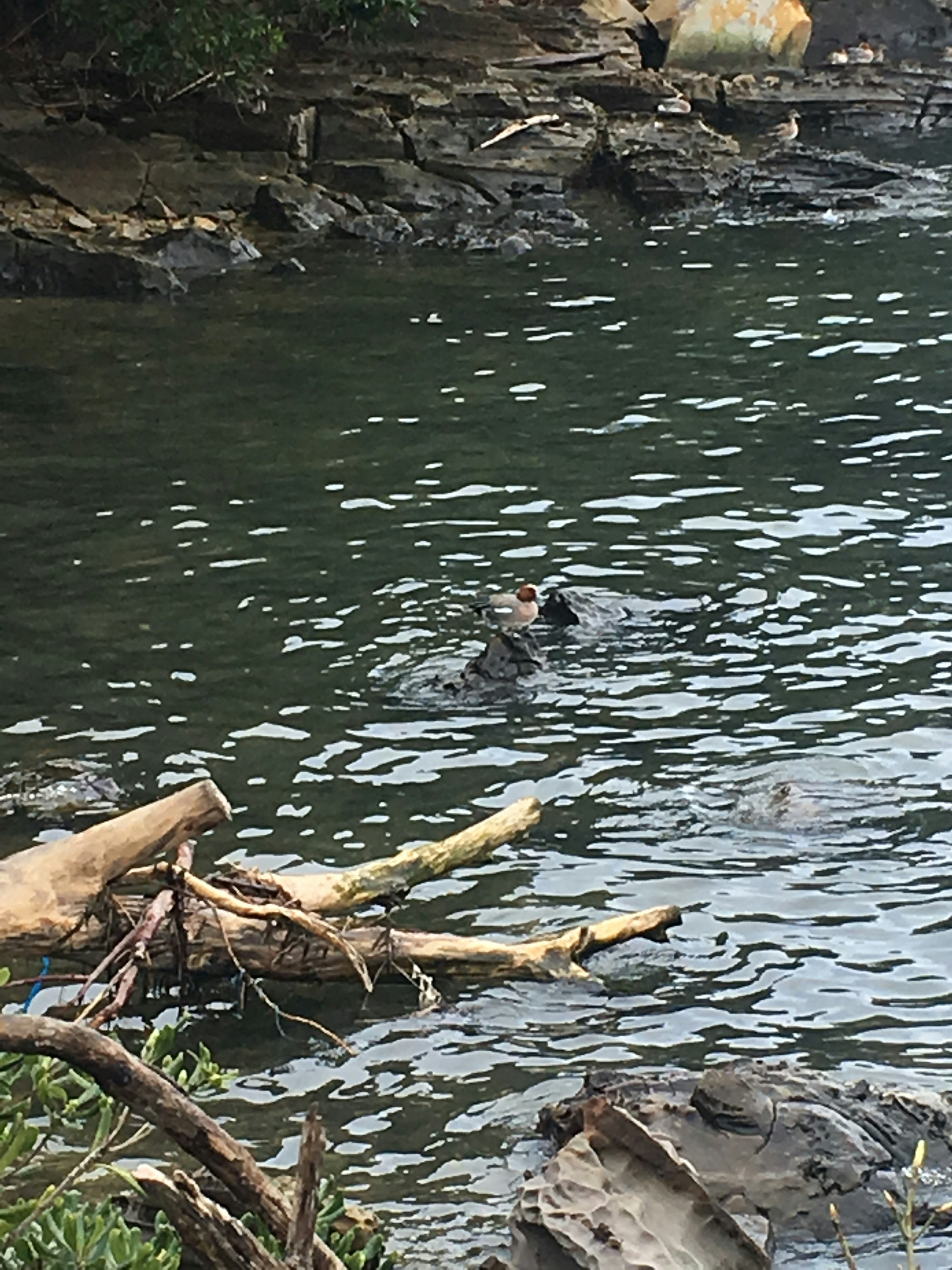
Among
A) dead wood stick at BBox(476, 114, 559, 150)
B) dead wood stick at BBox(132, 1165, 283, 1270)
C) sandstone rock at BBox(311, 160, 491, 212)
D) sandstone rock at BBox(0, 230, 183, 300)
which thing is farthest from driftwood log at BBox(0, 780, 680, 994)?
dead wood stick at BBox(476, 114, 559, 150)

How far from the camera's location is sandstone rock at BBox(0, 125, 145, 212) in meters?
→ 33.6

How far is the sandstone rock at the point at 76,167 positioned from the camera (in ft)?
110

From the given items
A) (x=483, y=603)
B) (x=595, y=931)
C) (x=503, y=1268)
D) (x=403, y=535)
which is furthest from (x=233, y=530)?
(x=503, y=1268)

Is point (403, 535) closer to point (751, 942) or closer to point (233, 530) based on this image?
point (233, 530)

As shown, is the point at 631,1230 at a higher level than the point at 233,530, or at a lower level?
higher

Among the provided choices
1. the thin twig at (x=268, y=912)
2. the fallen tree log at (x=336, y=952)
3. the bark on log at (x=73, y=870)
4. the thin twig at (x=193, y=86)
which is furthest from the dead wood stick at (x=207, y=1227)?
the thin twig at (x=193, y=86)

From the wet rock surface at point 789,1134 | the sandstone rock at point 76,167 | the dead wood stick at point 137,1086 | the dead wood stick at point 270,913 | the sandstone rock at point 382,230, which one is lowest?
the sandstone rock at point 382,230

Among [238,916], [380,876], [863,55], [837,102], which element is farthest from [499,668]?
[863,55]

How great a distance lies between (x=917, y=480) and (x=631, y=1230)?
13.8m

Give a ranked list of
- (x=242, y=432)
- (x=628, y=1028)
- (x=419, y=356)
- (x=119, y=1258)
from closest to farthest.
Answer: (x=119, y=1258) < (x=628, y=1028) < (x=242, y=432) < (x=419, y=356)

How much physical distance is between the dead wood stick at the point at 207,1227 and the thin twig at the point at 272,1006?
3.42 m

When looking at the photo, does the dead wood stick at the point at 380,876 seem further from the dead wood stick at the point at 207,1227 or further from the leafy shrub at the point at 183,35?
the leafy shrub at the point at 183,35

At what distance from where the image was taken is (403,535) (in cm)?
1842

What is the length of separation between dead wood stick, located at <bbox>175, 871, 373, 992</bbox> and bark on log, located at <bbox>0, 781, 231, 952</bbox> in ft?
0.88
